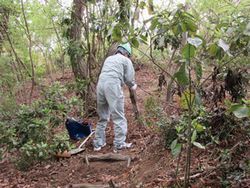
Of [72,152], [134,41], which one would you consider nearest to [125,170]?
[72,152]

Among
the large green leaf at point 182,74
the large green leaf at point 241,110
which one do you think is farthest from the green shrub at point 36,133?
the large green leaf at point 241,110

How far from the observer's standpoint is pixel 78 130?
6.68 m

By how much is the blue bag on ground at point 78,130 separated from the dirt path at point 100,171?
534mm

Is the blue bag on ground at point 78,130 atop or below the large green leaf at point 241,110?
below

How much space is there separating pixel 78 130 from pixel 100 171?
1.71 meters

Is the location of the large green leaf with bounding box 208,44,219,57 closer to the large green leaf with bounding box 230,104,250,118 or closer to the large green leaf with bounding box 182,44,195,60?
the large green leaf with bounding box 182,44,195,60

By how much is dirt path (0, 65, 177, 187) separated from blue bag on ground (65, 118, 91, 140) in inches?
21.0

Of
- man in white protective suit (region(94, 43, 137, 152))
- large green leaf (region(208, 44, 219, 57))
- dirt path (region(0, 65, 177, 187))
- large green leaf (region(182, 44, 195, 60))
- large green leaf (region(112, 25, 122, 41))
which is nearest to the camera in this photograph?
large green leaf (region(182, 44, 195, 60))

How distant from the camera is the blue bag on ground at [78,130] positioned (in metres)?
6.57

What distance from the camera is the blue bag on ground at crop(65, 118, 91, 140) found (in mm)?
6574

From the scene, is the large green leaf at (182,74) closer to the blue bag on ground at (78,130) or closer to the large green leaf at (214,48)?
the large green leaf at (214,48)

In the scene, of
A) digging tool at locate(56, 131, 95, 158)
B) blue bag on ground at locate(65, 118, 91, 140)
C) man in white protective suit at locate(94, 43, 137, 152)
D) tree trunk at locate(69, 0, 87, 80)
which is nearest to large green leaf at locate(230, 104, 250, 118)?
man in white protective suit at locate(94, 43, 137, 152)

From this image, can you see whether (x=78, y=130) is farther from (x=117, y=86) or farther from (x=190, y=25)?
(x=190, y=25)

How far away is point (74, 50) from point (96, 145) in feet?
7.99
